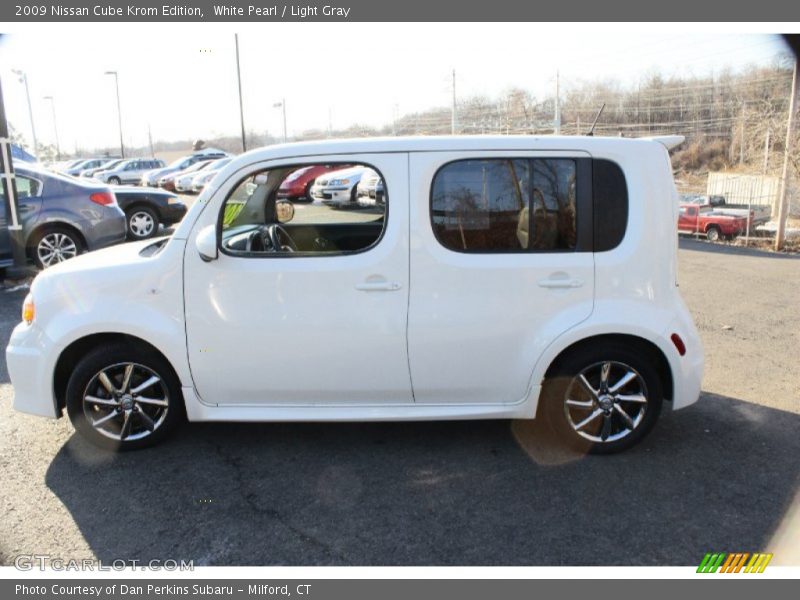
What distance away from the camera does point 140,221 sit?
41.0 feet

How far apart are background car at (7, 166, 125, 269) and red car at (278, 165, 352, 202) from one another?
20.4 ft

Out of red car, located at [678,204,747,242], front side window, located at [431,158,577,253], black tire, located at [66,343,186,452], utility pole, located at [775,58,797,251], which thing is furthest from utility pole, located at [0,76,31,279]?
red car, located at [678,204,747,242]

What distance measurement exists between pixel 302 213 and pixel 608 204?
2.02 m

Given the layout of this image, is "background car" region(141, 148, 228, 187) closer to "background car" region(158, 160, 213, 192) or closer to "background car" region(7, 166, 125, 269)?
"background car" region(158, 160, 213, 192)

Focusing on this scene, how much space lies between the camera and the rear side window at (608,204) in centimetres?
369

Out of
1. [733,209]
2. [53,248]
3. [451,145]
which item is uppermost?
[451,145]

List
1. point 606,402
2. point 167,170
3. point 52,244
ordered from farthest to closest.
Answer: point 167,170
point 52,244
point 606,402

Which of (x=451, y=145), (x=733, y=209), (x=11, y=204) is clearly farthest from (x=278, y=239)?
(x=733, y=209)

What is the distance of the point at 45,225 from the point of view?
9.09 metres

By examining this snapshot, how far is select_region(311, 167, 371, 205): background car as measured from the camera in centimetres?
378

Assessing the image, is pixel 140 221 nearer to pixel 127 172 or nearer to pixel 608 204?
pixel 608 204

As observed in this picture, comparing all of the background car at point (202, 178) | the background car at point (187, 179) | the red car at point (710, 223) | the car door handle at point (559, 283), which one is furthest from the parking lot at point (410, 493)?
the background car at point (187, 179)

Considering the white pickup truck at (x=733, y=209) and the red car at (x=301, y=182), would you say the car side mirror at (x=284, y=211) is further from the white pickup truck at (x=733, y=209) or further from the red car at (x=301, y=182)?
the white pickup truck at (x=733, y=209)

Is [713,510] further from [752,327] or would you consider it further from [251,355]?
[752,327]
